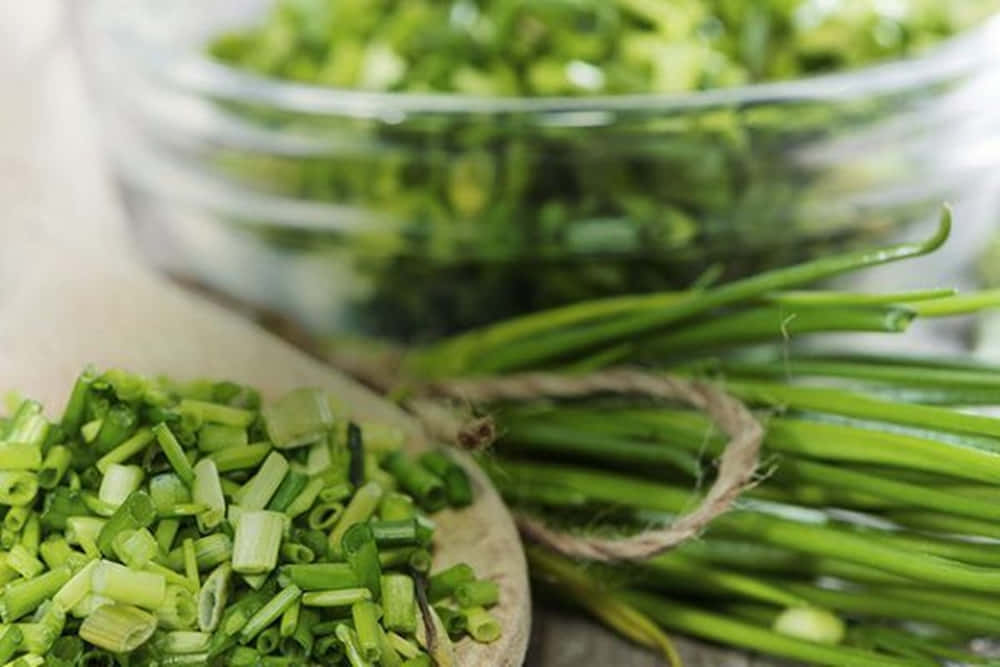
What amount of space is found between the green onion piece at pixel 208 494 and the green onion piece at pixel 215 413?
0.05 meters

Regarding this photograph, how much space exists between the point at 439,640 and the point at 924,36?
1.02 metres

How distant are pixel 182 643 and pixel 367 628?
120 mm

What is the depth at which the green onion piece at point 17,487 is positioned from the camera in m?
1.00

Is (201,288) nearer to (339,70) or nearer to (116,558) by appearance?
(339,70)

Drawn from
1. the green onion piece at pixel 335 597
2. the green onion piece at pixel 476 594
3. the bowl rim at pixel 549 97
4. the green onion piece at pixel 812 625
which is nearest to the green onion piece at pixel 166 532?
the green onion piece at pixel 335 597

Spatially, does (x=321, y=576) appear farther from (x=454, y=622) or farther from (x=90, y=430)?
(x=90, y=430)

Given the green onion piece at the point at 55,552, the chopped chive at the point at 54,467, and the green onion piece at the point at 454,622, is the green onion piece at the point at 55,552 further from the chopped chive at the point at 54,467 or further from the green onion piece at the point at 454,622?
the green onion piece at the point at 454,622

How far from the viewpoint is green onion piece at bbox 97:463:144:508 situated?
1002 millimetres

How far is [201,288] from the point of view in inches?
64.6

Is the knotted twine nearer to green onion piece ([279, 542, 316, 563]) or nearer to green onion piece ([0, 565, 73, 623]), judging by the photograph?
green onion piece ([279, 542, 316, 563])

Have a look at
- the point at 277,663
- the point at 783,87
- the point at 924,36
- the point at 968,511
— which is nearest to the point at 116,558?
the point at 277,663

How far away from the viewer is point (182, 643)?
3.05 feet

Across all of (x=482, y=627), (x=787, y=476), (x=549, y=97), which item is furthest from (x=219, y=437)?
(x=549, y=97)

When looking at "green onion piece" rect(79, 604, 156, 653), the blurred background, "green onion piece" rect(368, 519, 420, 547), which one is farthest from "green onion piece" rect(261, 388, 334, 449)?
the blurred background
